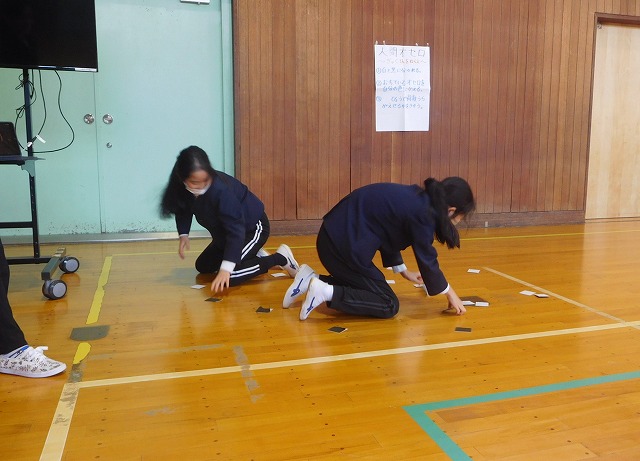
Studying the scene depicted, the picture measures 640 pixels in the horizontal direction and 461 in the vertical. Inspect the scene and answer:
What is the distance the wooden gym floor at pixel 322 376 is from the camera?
1.79m

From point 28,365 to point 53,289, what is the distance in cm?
110

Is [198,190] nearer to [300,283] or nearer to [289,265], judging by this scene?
[300,283]

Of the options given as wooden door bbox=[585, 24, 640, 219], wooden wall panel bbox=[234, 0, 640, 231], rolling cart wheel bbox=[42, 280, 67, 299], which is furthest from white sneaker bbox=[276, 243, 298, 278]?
wooden door bbox=[585, 24, 640, 219]

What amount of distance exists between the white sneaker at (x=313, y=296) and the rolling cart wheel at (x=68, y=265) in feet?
5.95

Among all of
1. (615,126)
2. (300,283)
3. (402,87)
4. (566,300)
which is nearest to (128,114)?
(402,87)

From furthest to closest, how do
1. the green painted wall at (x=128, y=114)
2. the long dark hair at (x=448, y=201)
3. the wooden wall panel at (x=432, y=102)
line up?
the wooden wall panel at (x=432, y=102) → the green painted wall at (x=128, y=114) → the long dark hair at (x=448, y=201)

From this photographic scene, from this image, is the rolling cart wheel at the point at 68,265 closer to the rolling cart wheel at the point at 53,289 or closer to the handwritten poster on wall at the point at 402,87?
the rolling cart wheel at the point at 53,289

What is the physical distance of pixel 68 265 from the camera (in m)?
3.89

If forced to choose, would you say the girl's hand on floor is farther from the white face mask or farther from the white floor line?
the white floor line

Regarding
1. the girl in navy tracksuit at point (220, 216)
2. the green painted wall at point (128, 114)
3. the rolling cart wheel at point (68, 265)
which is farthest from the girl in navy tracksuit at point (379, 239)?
the green painted wall at point (128, 114)

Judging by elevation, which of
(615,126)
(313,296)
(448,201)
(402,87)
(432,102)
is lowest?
(313,296)

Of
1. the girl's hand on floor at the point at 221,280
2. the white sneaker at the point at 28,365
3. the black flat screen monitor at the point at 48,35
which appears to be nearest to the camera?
the white sneaker at the point at 28,365

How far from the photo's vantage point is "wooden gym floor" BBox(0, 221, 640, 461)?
5.87 feet

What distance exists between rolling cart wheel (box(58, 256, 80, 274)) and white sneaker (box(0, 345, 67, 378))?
5.50 ft
